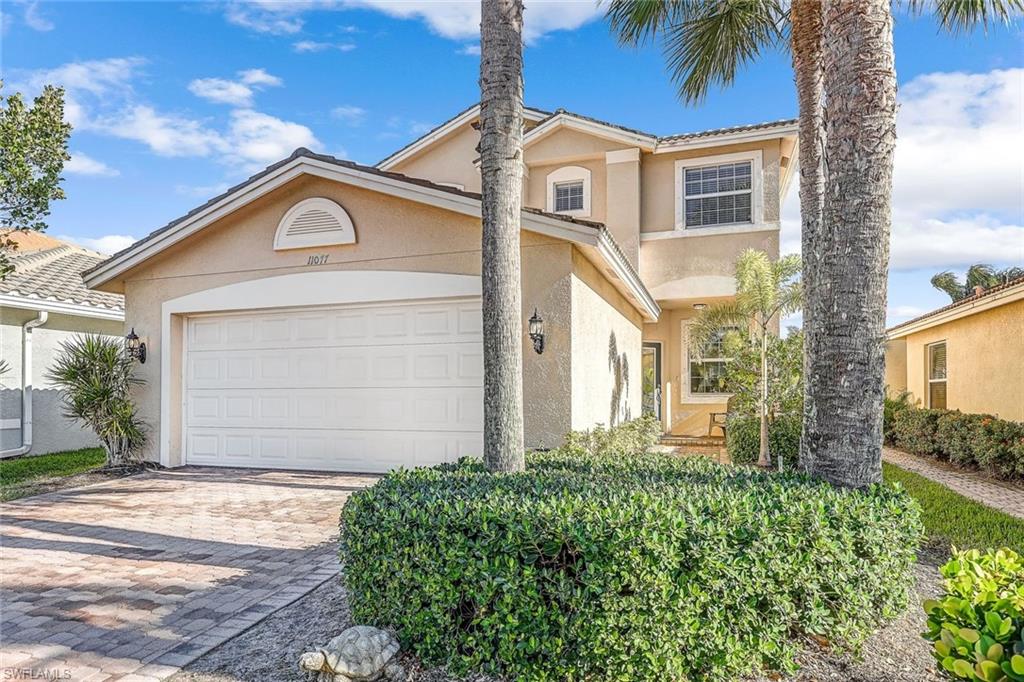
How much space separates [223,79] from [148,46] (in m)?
1.69

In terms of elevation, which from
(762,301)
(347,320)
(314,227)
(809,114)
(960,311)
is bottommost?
(347,320)

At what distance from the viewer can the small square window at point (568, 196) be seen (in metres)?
15.9

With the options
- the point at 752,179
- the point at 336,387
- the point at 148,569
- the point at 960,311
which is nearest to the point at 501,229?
the point at 148,569

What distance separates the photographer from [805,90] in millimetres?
8117

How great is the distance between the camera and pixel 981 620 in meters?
2.71

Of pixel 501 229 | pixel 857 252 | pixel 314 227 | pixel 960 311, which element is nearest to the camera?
pixel 857 252

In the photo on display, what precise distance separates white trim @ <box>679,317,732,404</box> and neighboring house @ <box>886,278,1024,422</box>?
525 cm

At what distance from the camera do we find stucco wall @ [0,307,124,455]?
12725mm

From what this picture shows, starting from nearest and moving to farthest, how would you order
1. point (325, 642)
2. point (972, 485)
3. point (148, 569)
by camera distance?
point (325, 642) → point (148, 569) → point (972, 485)

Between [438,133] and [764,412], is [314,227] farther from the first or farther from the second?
[764,412]

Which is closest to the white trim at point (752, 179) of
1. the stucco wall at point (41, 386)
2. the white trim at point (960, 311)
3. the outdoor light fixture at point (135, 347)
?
the white trim at point (960, 311)

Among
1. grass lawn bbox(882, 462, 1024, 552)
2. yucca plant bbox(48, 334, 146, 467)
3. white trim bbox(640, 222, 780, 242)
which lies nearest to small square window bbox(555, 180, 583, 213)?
white trim bbox(640, 222, 780, 242)

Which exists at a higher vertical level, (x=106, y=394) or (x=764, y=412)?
(x=106, y=394)

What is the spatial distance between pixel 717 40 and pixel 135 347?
11.4m
